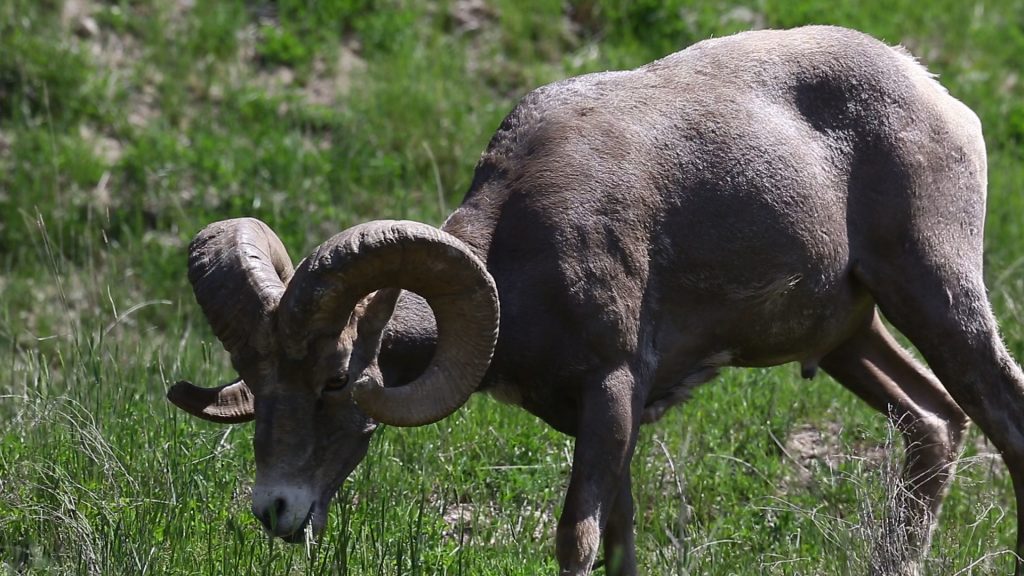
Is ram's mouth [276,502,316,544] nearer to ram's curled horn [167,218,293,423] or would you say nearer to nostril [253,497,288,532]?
nostril [253,497,288,532]

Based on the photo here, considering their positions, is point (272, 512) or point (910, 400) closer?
point (272, 512)

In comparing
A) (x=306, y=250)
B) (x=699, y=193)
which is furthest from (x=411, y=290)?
(x=306, y=250)

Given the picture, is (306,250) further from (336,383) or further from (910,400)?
(336,383)

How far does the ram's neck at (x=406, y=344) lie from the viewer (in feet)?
18.5

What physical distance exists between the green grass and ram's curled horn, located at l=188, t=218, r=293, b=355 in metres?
0.81

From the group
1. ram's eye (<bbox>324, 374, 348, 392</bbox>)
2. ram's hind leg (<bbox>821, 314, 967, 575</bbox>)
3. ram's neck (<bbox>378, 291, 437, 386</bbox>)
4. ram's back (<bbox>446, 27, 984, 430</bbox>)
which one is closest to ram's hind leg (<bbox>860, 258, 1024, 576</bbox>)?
ram's back (<bbox>446, 27, 984, 430</bbox>)

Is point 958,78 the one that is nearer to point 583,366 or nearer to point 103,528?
point 583,366

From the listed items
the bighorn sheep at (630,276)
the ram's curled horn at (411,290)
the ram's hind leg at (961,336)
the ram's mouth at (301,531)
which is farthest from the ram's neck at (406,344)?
the ram's hind leg at (961,336)

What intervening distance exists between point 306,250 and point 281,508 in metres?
5.30

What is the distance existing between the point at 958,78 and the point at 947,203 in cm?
699

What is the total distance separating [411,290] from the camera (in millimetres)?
5309

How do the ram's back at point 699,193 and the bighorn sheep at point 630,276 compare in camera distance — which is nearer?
the bighorn sheep at point 630,276

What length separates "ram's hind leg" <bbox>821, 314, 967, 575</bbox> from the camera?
686cm

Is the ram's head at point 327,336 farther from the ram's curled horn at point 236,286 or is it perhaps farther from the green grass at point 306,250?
the green grass at point 306,250
